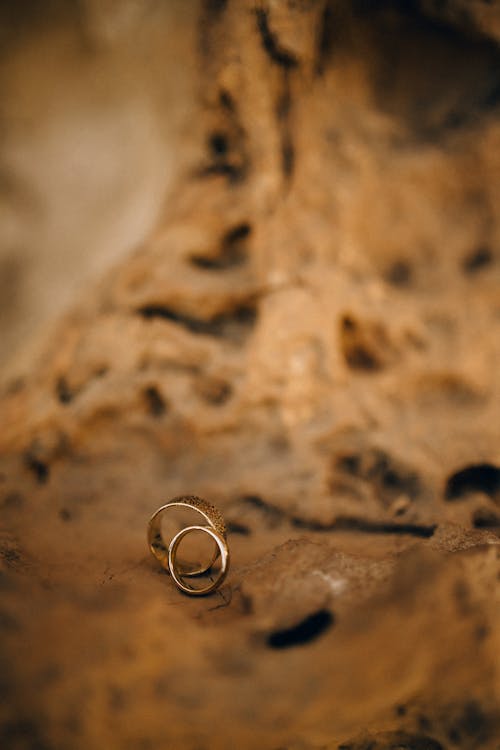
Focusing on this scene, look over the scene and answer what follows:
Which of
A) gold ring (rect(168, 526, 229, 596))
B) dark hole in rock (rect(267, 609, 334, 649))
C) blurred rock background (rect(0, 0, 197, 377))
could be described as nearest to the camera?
dark hole in rock (rect(267, 609, 334, 649))

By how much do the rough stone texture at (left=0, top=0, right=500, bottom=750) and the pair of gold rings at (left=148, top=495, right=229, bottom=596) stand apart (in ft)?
0.13

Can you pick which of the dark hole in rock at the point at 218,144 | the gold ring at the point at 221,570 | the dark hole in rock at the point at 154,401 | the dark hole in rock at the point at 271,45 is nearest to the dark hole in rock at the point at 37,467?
the dark hole in rock at the point at 154,401

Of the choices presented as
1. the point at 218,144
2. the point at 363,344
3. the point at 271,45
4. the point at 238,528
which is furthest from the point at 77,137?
the point at 238,528

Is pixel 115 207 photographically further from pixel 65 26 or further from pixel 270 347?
pixel 270 347

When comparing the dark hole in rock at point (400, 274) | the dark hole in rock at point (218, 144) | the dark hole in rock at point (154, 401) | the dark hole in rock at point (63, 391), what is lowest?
the dark hole in rock at point (63, 391)

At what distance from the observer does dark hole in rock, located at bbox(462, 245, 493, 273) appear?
1598 millimetres

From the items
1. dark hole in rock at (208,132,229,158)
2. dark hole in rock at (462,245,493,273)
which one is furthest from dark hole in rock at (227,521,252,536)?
dark hole in rock at (208,132,229,158)

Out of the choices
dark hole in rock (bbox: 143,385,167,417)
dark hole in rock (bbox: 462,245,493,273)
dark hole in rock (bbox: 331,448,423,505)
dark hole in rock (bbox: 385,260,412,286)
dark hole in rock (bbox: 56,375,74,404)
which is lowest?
dark hole in rock (bbox: 56,375,74,404)

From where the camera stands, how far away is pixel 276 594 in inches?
40.4

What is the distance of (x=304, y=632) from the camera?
95 centimetres

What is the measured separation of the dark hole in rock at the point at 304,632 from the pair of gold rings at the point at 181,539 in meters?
0.17

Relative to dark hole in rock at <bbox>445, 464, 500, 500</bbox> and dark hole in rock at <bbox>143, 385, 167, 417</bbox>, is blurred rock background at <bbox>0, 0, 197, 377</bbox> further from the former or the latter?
dark hole in rock at <bbox>445, 464, 500, 500</bbox>

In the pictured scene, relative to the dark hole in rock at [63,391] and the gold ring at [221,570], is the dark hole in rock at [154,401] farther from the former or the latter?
the gold ring at [221,570]

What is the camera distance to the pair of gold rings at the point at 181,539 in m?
1.07
